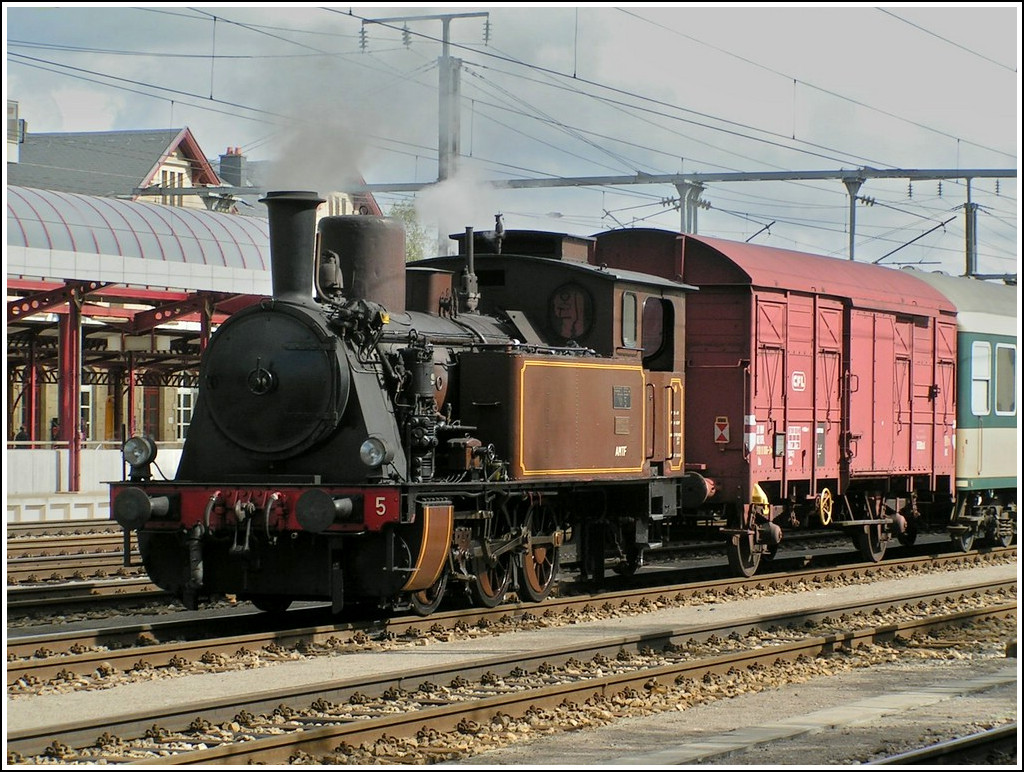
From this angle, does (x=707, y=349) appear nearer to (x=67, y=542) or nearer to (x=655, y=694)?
(x=655, y=694)

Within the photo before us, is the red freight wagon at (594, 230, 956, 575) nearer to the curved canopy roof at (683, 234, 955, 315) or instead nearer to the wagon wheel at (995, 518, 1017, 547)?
the curved canopy roof at (683, 234, 955, 315)

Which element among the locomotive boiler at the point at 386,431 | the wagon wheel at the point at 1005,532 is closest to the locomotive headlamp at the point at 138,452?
the locomotive boiler at the point at 386,431

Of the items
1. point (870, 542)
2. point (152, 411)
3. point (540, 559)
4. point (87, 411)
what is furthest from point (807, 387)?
point (152, 411)

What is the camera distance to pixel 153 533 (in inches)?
461

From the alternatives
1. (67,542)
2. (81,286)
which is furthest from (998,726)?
(81,286)

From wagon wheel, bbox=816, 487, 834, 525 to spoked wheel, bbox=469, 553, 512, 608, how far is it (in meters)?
5.53

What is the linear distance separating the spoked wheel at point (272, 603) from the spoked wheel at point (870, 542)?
8.86 meters

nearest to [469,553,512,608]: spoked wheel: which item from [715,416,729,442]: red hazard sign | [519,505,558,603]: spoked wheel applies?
[519,505,558,603]: spoked wheel

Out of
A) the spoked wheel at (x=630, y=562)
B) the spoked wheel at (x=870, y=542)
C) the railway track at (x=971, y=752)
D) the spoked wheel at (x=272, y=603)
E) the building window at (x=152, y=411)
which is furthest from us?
the building window at (x=152, y=411)

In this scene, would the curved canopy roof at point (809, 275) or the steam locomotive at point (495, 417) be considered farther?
the curved canopy roof at point (809, 275)

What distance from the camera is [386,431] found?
11641 mm

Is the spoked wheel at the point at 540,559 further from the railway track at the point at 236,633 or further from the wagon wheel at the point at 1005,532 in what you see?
the wagon wheel at the point at 1005,532

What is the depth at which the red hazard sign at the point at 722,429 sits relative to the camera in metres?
15.9

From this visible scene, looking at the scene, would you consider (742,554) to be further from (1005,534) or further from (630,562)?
(1005,534)
